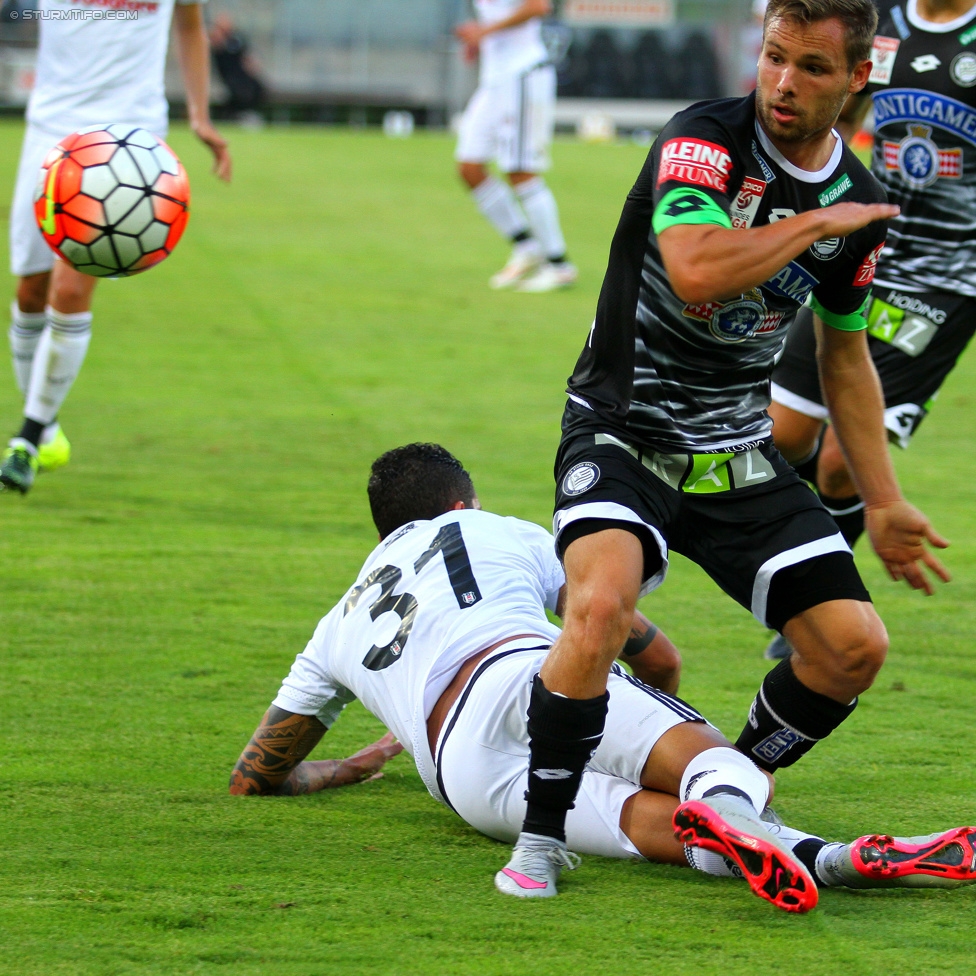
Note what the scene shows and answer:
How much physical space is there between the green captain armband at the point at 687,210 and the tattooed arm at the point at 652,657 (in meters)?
1.14

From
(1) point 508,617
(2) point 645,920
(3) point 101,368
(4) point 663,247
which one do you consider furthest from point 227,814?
(3) point 101,368

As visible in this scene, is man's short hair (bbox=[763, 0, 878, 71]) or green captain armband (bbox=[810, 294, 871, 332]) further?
green captain armband (bbox=[810, 294, 871, 332])

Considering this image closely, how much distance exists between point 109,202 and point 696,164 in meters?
3.22

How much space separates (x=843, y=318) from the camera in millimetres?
3357

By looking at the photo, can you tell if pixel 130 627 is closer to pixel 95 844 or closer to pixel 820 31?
pixel 95 844

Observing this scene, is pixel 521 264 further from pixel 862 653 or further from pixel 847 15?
pixel 862 653

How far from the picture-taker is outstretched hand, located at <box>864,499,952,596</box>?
10.7ft

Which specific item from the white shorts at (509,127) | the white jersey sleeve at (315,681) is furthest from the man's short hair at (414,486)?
the white shorts at (509,127)

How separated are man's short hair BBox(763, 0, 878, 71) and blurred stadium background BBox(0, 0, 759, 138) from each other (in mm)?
31316

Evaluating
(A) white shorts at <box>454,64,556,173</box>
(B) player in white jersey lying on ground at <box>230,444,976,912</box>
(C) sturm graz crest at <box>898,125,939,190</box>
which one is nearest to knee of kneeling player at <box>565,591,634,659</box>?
(B) player in white jersey lying on ground at <box>230,444,976,912</box>

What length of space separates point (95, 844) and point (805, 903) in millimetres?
1536

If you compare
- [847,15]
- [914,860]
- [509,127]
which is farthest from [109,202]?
[509,127]

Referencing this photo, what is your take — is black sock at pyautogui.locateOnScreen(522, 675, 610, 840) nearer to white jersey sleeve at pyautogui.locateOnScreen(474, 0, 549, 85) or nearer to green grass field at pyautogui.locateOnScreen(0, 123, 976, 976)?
green grass field at pyautogui.locateOnScreen(0, 123, 976, 976)

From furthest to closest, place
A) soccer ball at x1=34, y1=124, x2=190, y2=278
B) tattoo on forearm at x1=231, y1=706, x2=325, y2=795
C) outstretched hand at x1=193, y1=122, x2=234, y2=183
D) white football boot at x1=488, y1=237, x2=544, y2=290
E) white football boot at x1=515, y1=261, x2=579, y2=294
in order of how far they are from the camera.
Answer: white football boot at x1=488, y1=237, x2=544, y2=290 < white football boot at x1=515, y1=261, x2=579, y2=294 < outstretched hand at x1=193, y1=122, x2=234, y2=183 < soccer ball at x1=34, y1=124, x2=190, y2=278 < tattoo on forearm at x1=231, y1=706, x2=325, y2=795
